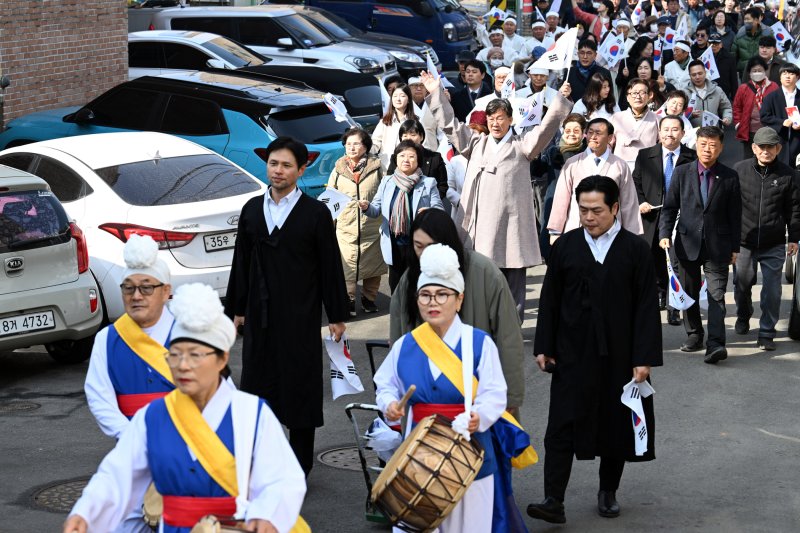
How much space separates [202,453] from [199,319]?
1.39 feet

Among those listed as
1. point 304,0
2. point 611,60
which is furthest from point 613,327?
point 304,0

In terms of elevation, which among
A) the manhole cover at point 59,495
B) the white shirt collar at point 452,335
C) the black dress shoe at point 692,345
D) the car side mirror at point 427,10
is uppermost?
the car side mirror at point 427,10

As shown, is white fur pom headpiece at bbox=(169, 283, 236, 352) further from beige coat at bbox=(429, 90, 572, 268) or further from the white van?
the white van

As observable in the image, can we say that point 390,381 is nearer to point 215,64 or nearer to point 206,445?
point 206,445

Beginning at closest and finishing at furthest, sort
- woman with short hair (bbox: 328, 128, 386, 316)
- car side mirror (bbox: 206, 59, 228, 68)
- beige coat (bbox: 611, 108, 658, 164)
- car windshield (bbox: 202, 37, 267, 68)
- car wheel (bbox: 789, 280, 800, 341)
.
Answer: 1. car wheel (bbox: 789, 280, 800, 341)
2. woman with short hair (bbox: 328, 128, 386, 316)
3. beige coat (bbox: 611, 108, 658, 164)
4. car side mirror (bbox: 206, 59, 228, 68)
5. car windshield (bbox: 202, 37, 267, 68)

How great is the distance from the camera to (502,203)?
1078 cm

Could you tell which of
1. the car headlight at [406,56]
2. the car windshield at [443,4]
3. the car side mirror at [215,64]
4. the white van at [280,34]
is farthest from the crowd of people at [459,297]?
the car windshield at [443,4]

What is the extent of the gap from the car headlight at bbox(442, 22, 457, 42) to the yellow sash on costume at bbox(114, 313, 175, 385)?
889 inches

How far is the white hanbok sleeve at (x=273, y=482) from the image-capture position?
446 cm

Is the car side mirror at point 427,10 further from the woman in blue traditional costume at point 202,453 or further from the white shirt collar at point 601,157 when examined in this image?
the woman in blue traditional costume at point 202,453

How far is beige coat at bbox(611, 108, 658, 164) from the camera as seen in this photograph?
13.1 m

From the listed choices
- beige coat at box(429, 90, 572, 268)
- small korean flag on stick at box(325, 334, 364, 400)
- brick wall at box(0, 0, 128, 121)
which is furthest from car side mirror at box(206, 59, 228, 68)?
small korean flag on stick at box(325, 334, 364, 400)

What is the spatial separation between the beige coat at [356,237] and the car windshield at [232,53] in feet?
24.4

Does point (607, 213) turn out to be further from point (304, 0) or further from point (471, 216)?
point (304, 0)
